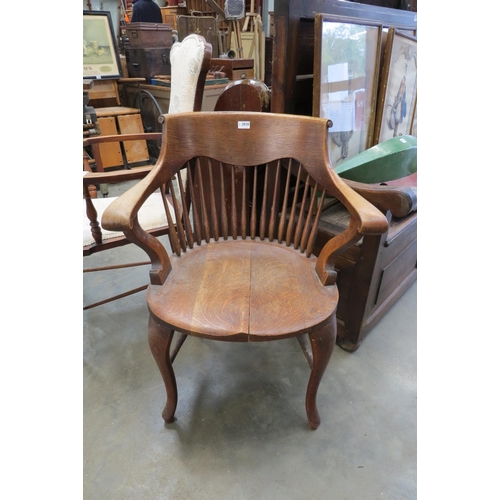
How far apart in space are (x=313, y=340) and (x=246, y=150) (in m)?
0.67

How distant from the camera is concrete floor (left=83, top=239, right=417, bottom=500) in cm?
109

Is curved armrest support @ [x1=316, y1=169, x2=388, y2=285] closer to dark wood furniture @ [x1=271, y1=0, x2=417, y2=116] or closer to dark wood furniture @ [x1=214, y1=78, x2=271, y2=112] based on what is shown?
dark wood furniture @ [x1=271, y1=0, x2=417, y2=116]

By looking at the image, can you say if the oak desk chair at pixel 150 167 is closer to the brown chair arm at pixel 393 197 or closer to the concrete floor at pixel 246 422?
the concrete floor at pixel 246 422

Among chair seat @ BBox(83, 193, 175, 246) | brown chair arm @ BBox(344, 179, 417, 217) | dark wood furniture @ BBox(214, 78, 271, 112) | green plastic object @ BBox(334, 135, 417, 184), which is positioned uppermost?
dark wood furniture @ BBox(214, 78, 271, 112)

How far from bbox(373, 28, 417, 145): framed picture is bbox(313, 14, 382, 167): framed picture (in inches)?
1.8

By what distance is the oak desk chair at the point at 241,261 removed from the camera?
0.94 m

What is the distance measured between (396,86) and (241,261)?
1.34m

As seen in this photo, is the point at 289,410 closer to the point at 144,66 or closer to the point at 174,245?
the point at 174,245

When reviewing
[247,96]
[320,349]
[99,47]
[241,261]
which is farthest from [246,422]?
[99,47]

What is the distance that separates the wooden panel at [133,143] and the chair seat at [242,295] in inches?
97.0

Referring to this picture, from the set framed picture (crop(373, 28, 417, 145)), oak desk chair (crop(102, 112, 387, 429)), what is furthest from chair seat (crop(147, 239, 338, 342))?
framed picture (crop(373, 28, 417, 145))

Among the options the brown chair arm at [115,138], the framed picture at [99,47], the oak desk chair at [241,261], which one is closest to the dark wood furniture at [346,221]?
the oak desk chair at [241,261]

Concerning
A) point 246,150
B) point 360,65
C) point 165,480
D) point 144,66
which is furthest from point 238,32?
point 165,480

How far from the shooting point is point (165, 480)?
1.09 metres
